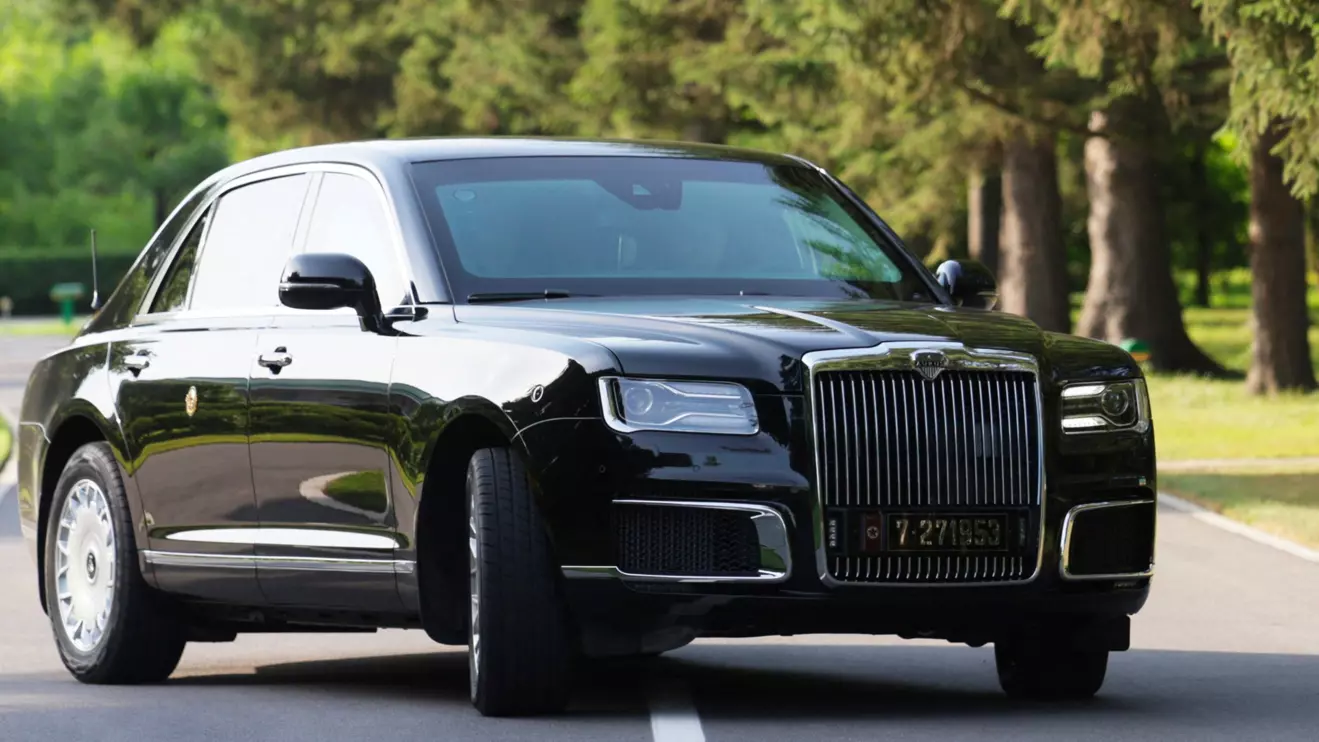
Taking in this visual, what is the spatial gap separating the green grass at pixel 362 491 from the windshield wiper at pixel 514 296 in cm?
60

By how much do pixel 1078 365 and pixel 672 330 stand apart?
3.87 ft

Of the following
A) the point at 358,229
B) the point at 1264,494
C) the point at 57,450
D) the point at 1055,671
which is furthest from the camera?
the point at 1264,494

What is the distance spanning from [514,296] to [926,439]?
1486mm

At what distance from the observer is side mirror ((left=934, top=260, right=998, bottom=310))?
946 centimetres

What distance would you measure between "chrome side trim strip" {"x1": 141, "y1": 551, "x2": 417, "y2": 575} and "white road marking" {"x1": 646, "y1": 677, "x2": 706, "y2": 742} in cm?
86

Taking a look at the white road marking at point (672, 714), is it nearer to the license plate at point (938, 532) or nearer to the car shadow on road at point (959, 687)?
the car shadow on road at point (959, 687)

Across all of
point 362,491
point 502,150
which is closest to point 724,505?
point 362,491

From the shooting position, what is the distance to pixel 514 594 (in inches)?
310

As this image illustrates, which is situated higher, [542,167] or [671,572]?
[542,167]

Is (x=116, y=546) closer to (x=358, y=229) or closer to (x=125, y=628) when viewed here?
(x=125, y=628)

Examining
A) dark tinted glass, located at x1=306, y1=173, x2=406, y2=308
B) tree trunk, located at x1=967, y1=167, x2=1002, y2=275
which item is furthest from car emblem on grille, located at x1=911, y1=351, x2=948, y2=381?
tree trunk, located at x1=967, y1=167, x2=1002, y2=275

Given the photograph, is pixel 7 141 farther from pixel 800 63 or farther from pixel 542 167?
pixel 542 167

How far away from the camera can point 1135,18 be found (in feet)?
79.7

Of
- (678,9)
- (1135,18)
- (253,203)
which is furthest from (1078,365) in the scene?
(678,9)
